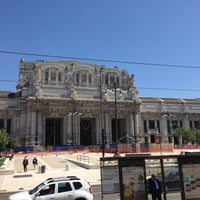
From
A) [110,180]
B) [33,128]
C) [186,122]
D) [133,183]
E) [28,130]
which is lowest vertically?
[133,183]

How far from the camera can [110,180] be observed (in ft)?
32.1

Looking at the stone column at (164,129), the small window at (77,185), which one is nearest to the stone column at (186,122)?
the stone column at (164,129)

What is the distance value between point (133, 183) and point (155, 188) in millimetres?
918

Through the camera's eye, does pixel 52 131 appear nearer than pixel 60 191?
No

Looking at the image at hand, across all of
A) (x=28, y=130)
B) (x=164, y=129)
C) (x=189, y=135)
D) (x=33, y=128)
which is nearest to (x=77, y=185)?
(x=33, y=128)

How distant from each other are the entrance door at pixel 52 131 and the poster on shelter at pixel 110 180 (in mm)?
69840

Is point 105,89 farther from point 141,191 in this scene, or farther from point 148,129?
point 141,191

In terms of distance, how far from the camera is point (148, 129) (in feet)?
270

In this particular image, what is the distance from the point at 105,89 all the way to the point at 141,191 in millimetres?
69892

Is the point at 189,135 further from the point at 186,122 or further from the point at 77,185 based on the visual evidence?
the point at 77,185

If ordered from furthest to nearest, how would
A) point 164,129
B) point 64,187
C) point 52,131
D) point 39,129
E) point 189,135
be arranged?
point 164,129
point 52,131
point 189,135
point 39,129
point 64,187

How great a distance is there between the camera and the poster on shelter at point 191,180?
32.0ft

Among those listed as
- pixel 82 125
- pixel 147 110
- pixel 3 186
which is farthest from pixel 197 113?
pixel 3 186

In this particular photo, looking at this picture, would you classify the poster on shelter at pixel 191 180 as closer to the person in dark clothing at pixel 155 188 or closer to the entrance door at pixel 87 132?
the person in dark clothing at pixel 155 188
